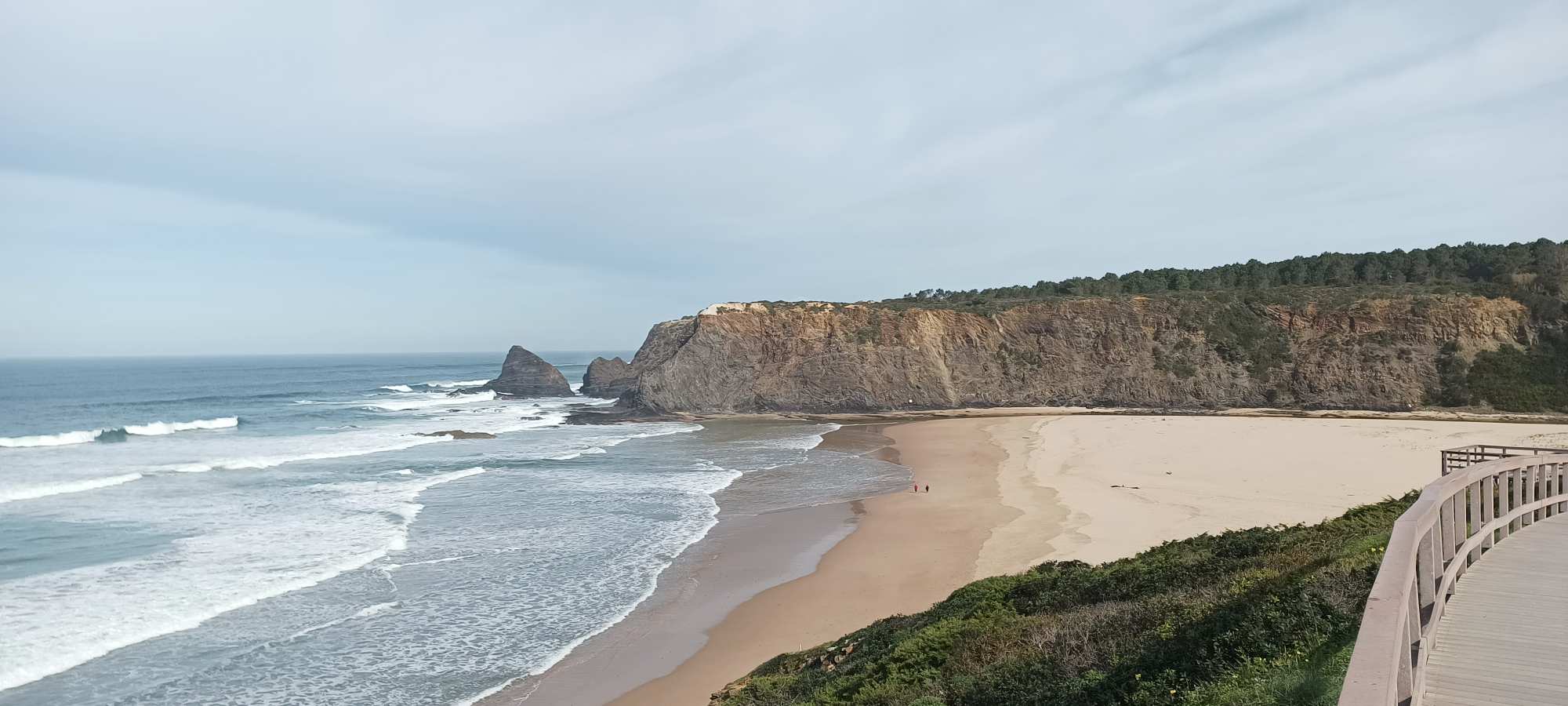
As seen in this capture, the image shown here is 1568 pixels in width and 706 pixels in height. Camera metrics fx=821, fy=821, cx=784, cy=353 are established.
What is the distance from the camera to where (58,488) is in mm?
31250

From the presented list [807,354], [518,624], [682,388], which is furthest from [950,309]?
[518,624]

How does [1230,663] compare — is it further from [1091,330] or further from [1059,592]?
[1091,330]

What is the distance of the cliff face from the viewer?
56344mm

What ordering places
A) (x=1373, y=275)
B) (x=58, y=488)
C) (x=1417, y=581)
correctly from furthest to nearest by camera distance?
(x=1373, y=275) → (x=58, y=488) → (x=1417, y=581)

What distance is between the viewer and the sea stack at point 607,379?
86.8 meters

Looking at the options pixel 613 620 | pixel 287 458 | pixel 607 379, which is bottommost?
pixel 613 620

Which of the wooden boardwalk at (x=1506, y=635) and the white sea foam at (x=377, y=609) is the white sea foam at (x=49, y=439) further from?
the wooden boardwalk at (x=1506, y=635)

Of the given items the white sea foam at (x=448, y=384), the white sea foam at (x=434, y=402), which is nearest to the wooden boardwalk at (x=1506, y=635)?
the white sea foam at (x=434, y=402)

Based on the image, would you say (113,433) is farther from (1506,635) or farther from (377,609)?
(1506,635)

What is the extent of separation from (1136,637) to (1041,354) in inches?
2359

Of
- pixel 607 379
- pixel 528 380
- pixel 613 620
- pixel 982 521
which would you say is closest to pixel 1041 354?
pixel 982 521

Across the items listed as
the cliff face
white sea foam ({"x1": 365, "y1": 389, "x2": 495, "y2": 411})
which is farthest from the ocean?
white sea foam ({"x1": 365, "y1": 389, "x2": 495, "y2": 411})

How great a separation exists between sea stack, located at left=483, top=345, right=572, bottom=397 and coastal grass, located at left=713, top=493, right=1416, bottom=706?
257ft

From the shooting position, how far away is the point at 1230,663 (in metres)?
6.55
